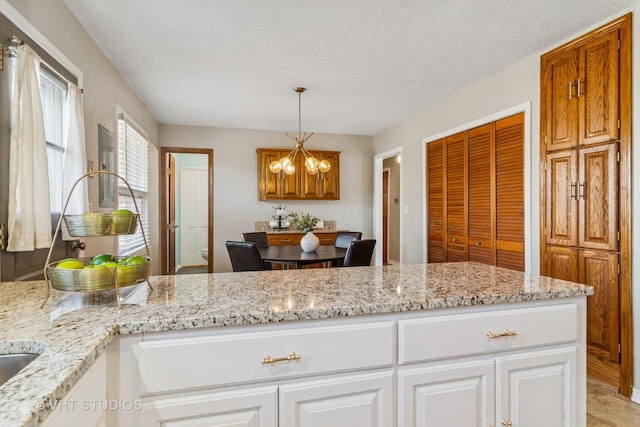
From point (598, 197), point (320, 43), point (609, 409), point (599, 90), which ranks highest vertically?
point (320, 43)

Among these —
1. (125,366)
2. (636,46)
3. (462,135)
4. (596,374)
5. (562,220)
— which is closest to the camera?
(125,366)

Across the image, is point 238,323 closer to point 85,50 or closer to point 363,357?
point 363,357

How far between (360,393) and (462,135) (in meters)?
3.37

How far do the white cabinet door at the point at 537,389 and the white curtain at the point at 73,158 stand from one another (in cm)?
232

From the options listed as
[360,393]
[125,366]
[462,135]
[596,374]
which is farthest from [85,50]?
[596,374]

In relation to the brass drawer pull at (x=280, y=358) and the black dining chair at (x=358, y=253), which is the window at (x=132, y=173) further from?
the brass drawer pull at (x=280, y=358)

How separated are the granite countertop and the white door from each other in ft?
18.1

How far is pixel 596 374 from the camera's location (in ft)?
7.99

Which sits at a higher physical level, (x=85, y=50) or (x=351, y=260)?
(x=85, y=50)

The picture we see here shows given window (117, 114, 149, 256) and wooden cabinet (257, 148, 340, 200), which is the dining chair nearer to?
wooden cabinet (257, 148, 340, 200)

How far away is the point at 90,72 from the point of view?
2.61m

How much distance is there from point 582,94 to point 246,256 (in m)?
2.72

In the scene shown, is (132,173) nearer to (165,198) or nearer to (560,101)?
(165,198)

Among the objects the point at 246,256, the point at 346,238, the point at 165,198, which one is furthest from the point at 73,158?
the point at 165,198
